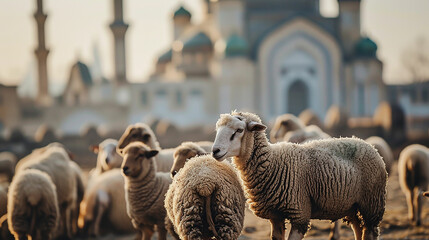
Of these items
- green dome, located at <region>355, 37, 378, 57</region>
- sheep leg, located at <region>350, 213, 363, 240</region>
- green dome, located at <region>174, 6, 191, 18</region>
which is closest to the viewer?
sheep leg, located at <region>350, 213, 363, 240</region>

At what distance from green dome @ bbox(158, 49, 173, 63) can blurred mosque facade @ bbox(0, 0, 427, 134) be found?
18.0 feet

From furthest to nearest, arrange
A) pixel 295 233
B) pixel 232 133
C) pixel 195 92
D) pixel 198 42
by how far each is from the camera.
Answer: pixel 198 42 < pixel 195 92 < pixel 295 233 < pixel 232 133

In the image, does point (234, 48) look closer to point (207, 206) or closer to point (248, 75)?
point (248, 75)

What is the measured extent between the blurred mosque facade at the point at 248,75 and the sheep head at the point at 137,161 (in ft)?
94.9

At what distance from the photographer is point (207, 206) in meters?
5.34

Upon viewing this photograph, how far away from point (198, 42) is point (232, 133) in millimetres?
33804

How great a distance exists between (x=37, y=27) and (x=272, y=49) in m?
13.0

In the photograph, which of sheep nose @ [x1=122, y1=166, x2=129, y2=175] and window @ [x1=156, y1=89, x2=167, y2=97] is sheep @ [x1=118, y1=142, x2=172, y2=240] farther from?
window @ [x1=156, y1=89, x2=167, y2=97]

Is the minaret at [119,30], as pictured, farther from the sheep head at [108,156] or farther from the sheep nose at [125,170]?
the sheep nose at [125,170]

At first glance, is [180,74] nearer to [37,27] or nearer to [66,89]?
[37,27]

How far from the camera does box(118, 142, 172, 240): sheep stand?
676 centimetres

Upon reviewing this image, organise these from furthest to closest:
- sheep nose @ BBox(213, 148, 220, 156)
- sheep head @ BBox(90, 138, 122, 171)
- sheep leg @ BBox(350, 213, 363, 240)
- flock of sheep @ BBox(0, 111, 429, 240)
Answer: sheep head @ BBox(90, 138, 122, 171) < sheep leg @ BBox(350, 213, 363, 240) < flock of sheep @ BBox(0, 111, 429, 240) < sheep nose @ BBox(213, 148, 220, 156)

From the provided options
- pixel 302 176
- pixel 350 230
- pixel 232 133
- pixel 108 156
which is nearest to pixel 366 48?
pixel 350 230

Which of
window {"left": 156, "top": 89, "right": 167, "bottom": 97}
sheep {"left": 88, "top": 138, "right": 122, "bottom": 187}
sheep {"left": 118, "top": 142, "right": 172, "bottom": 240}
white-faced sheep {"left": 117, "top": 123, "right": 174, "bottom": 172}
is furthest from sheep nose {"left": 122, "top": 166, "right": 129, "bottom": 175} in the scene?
window {"left": 156, "top": 89, "right": 167, "bottom": 97}
